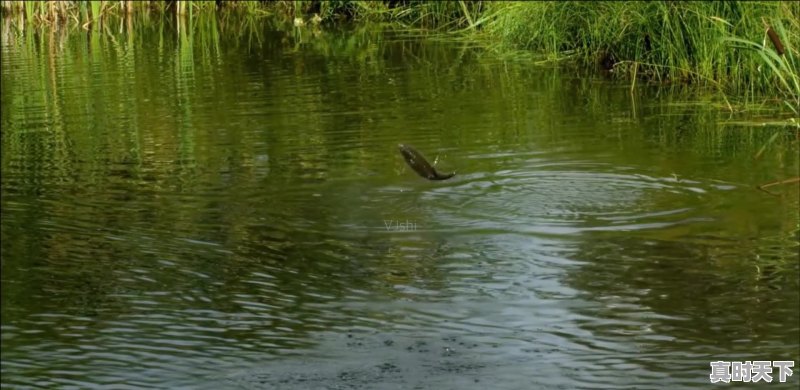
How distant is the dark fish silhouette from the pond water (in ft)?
0.27

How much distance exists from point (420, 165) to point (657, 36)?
12.8 ft

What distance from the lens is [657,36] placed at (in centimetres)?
1039

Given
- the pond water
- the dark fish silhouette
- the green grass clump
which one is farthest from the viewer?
the green grass clump

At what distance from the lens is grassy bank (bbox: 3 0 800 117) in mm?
9008

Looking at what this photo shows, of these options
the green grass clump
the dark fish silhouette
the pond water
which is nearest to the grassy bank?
the green grass clump

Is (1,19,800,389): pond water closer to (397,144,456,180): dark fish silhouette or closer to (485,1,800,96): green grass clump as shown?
(397,144,456,180): dark fish silhouette

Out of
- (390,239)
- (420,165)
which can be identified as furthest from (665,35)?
(390,239)

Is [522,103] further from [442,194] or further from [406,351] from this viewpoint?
[406,351]

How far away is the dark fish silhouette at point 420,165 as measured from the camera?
7.02 meters

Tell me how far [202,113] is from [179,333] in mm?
4890

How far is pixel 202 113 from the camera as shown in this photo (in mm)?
9672

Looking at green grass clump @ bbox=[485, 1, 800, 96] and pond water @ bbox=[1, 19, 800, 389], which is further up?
green grass clump @ bbox=[485, 1, 800, 96]

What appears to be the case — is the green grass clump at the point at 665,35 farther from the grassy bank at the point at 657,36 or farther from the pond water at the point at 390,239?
the pond water at the point at 390,239

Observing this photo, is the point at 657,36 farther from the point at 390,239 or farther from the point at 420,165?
the point at 390,239
